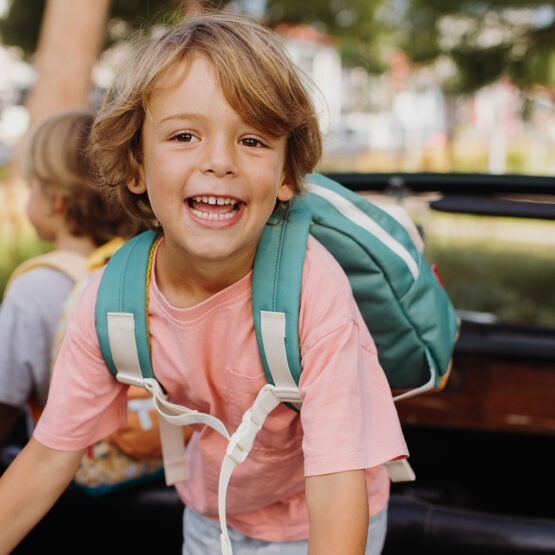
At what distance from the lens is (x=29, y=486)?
1.50 metres

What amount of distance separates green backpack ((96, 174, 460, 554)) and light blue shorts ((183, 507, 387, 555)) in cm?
17

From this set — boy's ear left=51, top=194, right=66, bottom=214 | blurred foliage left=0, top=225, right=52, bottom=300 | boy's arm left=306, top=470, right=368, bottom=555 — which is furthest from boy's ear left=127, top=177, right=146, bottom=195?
blurred foliage left=0, top=225, right=52, bottom=300

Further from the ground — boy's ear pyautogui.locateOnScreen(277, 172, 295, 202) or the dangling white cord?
boy's ear pyautogui.locateOnScreen(277, 172, 295, 202)

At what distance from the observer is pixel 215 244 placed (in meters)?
1.42

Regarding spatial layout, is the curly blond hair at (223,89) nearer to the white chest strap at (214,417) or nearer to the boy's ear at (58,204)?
the white chest strap at (214,417)

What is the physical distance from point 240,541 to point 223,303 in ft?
1.91

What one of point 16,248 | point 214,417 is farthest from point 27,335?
point 16,248

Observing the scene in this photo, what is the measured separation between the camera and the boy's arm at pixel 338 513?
4.23 ft

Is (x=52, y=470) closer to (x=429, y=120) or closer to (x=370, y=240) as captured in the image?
(x=370, y=240)

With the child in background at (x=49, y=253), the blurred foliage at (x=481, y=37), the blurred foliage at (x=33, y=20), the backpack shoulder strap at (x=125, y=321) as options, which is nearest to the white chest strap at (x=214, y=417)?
the backpack shoulder strap at (x=125, y=321)

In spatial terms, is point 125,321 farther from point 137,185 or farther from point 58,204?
point 58,204

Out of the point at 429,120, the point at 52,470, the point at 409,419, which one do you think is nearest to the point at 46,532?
the point at 52,470

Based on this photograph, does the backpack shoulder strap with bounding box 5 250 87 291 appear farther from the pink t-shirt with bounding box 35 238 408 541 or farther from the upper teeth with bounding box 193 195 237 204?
the upper teeth with bounding box 193 195 237 204

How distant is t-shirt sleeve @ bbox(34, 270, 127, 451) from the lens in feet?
5.00
